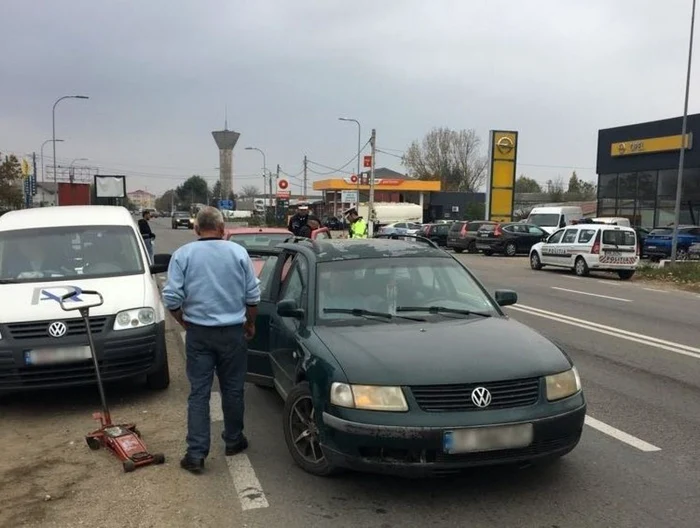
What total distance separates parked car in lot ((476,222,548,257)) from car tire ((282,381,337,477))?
27.9 m

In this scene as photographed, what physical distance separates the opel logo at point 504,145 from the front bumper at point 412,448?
145 feet

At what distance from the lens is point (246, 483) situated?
420 centimetres

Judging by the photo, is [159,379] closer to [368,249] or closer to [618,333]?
[368,249]

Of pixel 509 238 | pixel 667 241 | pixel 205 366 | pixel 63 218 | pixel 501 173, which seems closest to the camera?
pixel 205 366

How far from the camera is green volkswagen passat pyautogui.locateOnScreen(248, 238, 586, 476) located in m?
3.66

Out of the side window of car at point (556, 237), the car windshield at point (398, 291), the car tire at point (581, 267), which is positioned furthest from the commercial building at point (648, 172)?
the car windshield at point (398, 291)

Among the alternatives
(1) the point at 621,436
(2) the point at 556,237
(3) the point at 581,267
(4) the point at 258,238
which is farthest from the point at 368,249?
(2) the point at 556,237

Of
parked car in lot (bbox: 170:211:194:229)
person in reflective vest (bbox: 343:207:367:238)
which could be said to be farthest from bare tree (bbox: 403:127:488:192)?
person in reflective vest (bbox: 343:207:367:238)

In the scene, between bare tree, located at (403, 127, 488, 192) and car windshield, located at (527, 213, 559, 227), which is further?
bare tree, located at (403, 127, 488, 192)

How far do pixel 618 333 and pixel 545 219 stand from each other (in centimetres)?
2842

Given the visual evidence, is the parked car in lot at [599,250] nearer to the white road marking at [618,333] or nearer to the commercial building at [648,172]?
the white road marking at [618,333]

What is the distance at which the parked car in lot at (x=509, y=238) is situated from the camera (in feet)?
103

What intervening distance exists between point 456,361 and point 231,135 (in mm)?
102165

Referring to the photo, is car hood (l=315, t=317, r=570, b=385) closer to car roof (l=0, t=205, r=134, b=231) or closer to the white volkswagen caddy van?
the white volkswagen caddy van
